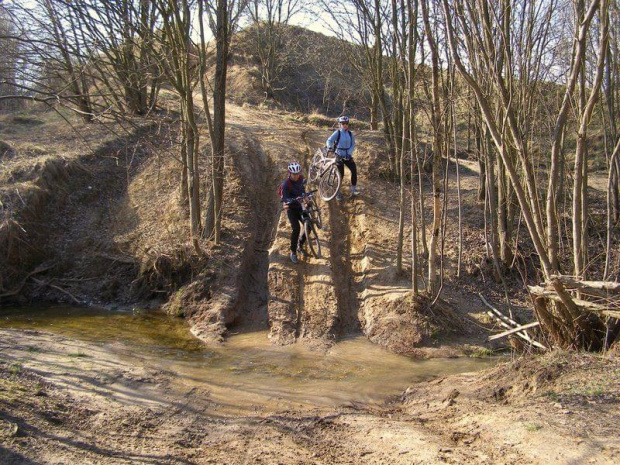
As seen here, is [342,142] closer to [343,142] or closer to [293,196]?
[343,142]

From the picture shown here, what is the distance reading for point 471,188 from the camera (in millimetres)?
16141

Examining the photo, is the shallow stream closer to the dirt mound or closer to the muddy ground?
the muddy ground

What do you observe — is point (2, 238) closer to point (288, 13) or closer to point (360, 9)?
point (360, 9)

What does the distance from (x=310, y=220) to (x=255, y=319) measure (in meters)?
2.50

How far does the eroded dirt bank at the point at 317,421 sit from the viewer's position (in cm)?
445

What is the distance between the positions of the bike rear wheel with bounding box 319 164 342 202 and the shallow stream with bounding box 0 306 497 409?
4.64 metres

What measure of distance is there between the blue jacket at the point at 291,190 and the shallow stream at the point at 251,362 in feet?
9.52

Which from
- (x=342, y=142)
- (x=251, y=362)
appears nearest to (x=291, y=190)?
(x=342, y=142)

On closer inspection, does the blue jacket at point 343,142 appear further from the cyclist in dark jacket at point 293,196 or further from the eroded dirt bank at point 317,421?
the eroded dirt bank at point 317,421

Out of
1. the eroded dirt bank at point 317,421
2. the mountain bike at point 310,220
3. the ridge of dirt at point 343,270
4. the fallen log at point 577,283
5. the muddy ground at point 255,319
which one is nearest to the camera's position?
the eroded dirt bank at point 317,421

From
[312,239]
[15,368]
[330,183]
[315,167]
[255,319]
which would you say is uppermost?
[315,167]

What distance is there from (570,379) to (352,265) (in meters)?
6.77

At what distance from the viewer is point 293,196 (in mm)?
11102

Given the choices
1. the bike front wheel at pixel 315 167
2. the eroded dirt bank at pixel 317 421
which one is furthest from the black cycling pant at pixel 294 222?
the eroded dirt bank at pixel 317 421
